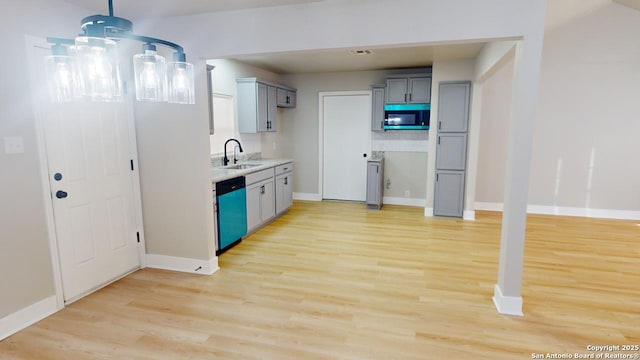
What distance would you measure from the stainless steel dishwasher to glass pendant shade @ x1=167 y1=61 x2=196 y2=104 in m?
2.18

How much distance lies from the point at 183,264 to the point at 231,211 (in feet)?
2.66

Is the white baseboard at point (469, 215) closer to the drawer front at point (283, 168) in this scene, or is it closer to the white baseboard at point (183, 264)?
the drawer front at point (283, 168)

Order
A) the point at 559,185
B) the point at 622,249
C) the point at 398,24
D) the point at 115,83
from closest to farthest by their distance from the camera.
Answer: the point at 115,83 → the point at 398,24 → the point at 622,249 → the point at 559,185

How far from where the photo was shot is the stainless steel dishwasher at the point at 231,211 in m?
3.88

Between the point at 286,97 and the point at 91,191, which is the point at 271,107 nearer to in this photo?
the point at 286,97

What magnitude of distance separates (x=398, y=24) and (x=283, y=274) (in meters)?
2.51

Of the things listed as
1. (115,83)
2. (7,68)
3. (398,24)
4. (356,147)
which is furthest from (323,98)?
(115,83)

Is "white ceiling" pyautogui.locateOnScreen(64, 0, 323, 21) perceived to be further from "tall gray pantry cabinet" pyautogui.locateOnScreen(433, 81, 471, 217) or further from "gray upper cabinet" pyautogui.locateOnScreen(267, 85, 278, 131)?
"tall gray pantry cabinet" pyautogui.locateOnScreen(433, 81, 471, 217)

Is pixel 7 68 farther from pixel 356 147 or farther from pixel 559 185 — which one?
pixel 559 185

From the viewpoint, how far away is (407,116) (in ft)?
19.4

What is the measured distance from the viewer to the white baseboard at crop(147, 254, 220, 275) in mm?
3502

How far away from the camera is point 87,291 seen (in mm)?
3053

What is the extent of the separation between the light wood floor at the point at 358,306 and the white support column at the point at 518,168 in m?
0.21

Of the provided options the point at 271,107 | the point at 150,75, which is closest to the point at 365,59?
the point at 271,107
